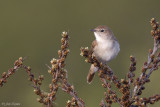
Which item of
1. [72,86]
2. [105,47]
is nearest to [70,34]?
[105,47]

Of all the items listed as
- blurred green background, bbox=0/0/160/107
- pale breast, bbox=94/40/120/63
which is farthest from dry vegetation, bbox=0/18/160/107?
blurred green background, bbox=0/0/160/107

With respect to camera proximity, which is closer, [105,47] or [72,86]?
[72,86]

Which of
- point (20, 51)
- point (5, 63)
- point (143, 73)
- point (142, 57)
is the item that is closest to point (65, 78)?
point (143, 73)

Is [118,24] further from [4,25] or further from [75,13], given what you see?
[4,25]

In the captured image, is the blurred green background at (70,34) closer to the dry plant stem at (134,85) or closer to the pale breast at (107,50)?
the pale breast at (107,50)

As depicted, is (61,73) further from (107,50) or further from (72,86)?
(107,50)

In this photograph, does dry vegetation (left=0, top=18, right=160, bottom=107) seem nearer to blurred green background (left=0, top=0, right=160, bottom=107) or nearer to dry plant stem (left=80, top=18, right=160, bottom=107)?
dry plant stem (left=80, top=18, right=160, bottom=107)

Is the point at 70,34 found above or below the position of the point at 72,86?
above
